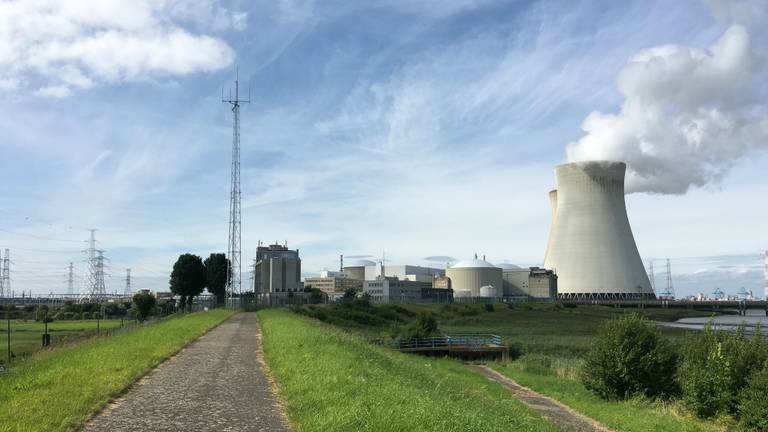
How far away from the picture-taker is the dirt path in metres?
18.0

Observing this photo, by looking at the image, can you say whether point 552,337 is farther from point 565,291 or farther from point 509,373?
point 565,291

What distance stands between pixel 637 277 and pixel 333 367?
287ft

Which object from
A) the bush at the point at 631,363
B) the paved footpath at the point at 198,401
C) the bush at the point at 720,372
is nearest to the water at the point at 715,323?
the bush at the point at 631,363

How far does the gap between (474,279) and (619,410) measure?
135 meters

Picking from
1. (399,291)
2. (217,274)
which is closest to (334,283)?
(399,291)

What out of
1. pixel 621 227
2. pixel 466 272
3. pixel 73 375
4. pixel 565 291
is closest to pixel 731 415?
pixel 73 375

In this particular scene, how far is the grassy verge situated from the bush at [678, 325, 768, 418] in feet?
2.40

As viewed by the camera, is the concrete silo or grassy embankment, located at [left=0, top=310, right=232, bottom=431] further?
the concrete silo

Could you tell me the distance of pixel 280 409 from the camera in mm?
10367

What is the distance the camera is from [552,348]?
46.5 metres

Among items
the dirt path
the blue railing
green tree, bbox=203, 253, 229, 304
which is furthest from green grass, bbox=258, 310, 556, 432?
green tree, bbox=203, 253, 229, 304

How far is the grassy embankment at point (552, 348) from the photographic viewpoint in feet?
64.3

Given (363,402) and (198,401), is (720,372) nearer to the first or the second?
(363,402)

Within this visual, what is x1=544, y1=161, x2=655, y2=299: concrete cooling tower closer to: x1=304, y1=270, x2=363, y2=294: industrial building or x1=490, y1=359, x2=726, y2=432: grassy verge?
x1=490, y1=359, x2=726, y2=432: grassy verge
